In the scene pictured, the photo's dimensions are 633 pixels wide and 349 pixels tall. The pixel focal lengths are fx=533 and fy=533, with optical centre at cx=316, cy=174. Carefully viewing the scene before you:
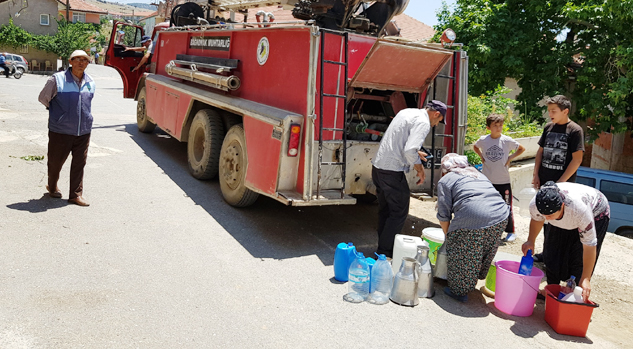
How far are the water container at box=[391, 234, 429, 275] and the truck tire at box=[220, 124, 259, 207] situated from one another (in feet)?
6.67

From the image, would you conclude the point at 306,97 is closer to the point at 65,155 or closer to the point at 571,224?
the point at 571,224

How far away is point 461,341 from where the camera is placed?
3820 mm

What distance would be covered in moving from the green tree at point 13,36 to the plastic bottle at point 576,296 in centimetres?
4849

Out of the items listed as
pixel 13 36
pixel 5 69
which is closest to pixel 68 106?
pixel 5 69

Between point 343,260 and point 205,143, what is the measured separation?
333cm

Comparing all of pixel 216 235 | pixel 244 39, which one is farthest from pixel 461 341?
pixel 244 39

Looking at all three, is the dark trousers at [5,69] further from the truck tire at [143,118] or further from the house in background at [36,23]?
the truck tire at [143,118]

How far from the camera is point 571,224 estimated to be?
3988 millimetres

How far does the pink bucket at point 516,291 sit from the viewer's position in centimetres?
427

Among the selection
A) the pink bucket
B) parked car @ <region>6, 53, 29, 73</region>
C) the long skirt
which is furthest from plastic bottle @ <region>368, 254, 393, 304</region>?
parked car @ <region>6, 53, 29, 73</region>

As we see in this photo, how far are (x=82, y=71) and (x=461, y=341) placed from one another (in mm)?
4849

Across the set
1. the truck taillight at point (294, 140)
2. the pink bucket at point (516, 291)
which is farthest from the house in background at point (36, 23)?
the pink bucket at point (516, 291)

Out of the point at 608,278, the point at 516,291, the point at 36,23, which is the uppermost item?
the point at 36,23

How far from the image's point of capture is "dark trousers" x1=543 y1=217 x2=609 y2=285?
4.42 m
